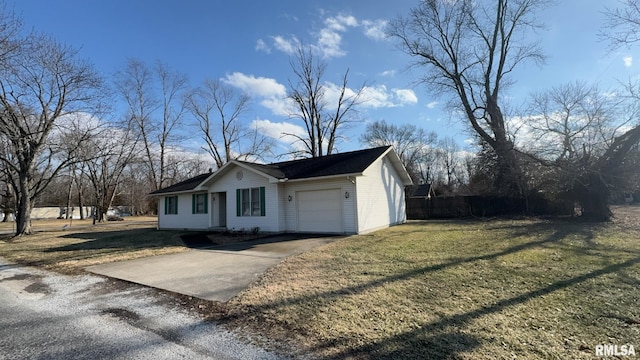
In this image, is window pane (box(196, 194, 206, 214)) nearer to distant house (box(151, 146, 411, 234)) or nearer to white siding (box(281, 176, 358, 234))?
distant house (box(151, 146, 411, 234))

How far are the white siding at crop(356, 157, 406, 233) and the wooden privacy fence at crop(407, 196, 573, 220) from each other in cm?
501

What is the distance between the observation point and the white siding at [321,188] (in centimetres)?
1304

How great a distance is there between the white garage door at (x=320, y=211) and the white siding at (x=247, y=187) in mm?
1122

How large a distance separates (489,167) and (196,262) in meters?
20.4

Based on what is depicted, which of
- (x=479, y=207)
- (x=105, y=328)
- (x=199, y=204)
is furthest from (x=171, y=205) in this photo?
(x=479, y=207)

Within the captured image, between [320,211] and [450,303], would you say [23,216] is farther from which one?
[450,303]

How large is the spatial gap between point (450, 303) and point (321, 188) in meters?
9.45

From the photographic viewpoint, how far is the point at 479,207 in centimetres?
2134

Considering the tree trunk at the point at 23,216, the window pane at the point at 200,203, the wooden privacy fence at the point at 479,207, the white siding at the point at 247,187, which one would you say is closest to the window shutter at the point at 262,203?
the white siding at the point at 247,187

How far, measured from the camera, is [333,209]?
1359 centimetres

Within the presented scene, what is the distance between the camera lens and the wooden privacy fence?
63.7 feet

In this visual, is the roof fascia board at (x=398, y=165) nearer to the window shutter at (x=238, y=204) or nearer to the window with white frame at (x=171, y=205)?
the window shutter at (x=238, y=204)

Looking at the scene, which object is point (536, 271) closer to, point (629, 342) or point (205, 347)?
point (629, 342)

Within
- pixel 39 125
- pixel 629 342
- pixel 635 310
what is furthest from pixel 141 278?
pixel 39 125
